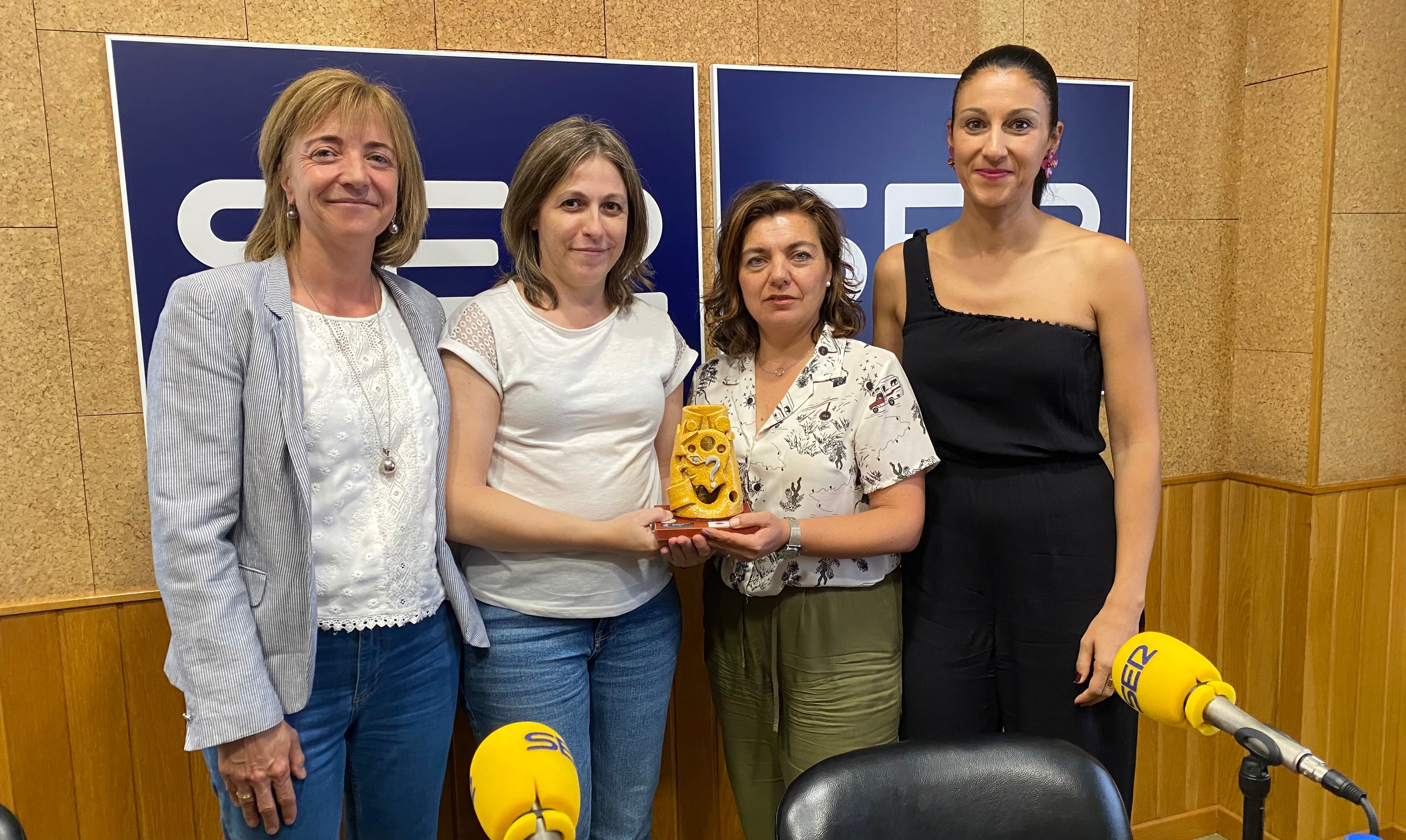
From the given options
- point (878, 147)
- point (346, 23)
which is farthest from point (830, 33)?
point (346, 23)

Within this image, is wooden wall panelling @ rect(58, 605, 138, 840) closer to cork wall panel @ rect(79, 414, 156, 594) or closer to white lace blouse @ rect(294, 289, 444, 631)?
cork wall panel @ rect(79, 414, 156, 594)

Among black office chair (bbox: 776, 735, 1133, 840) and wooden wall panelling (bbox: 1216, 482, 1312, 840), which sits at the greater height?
black office chair (bbox: 776, 735, 1133, 840)

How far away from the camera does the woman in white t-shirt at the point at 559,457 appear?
1.68m

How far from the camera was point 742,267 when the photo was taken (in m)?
1.88

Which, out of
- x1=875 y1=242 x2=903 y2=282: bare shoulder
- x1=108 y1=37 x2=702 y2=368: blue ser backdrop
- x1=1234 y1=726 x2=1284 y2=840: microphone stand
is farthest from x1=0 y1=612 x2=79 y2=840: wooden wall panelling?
x1=1234 y1=726 x2=1284 y2=840: microphone stand

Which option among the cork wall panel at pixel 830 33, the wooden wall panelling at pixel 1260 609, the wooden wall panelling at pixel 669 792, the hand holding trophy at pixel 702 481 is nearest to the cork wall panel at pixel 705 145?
the cork wall panel at pixel 830 33

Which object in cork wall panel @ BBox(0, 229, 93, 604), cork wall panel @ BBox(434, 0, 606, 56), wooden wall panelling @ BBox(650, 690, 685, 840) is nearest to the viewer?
cork wall panel @ BBox(0, 229, 93, 604)

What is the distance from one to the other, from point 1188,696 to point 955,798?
1.19 feet

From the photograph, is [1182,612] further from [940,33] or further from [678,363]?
[678,363]

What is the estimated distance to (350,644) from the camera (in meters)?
1.54

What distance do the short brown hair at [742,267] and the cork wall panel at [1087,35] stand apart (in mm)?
1164

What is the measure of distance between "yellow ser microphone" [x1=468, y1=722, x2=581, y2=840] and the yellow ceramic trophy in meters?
0.76

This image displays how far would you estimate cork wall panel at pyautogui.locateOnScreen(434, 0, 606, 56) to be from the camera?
213 centimetres

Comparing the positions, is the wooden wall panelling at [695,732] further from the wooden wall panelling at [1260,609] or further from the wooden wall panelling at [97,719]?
the wooden wall panelling at [1260,609]
